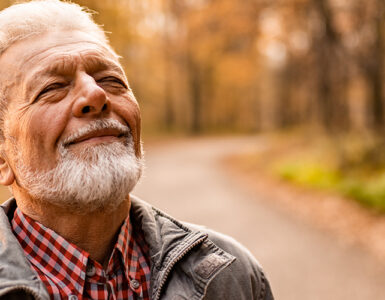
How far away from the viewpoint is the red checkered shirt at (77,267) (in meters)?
1.54

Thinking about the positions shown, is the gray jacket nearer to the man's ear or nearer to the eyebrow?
the man's ear

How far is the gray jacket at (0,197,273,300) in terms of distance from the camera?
1.41 meters

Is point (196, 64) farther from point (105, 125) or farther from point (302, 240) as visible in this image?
point (105, 125)

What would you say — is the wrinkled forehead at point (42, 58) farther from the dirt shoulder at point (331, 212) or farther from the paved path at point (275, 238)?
the dirt shoulder at point (331, 212)

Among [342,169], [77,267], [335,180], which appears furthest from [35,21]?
[342,169]

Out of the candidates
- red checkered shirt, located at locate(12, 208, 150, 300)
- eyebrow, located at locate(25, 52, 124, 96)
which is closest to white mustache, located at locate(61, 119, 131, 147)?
eyebrow, located at locate(25, 52, 124, 96)

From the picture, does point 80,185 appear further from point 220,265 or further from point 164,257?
point 220,265

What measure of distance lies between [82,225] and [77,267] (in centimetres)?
17

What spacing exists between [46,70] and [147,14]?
1631 centimetres

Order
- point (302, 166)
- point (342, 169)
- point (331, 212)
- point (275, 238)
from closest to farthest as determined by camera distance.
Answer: point (275, 238) < point (331, 212) < point (342, 169) < point (302, 166)

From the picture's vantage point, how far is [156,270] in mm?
1614

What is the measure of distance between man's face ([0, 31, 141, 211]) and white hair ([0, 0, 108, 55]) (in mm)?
30

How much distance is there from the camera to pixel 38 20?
5.68 ft

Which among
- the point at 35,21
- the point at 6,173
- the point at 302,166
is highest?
the point at 35,21
